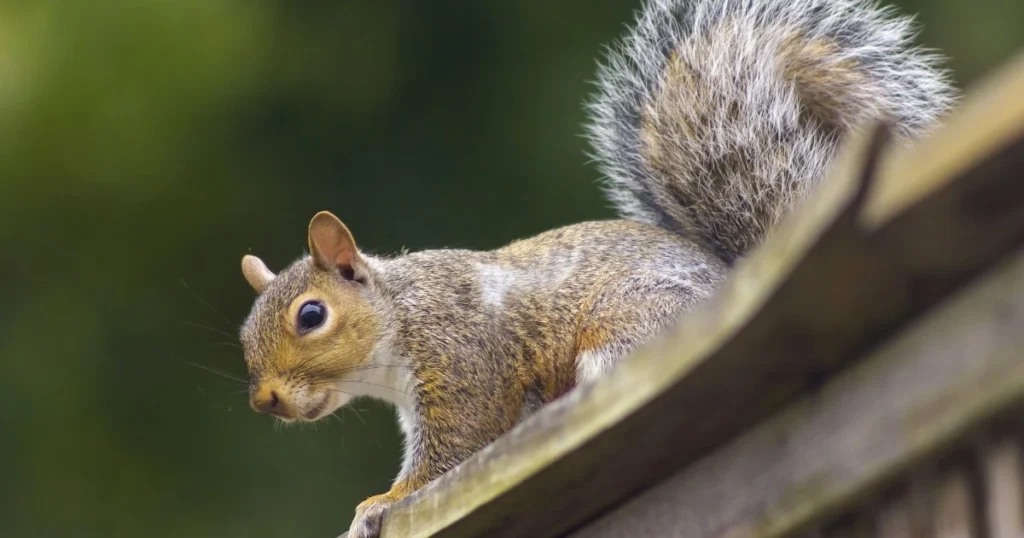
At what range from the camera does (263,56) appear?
3.10 metres

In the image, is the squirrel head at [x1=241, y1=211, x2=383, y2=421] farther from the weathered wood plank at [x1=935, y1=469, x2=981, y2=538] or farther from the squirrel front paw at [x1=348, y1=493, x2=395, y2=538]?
the weathered wood plank at [x1=935, y1=469, x2=981, y2=538]

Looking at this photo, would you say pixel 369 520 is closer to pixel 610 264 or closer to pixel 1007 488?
pixel 610 264

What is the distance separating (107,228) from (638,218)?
1.60m

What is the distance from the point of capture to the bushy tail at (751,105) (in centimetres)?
175

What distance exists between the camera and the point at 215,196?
3.09 metres

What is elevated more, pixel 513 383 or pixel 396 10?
pixel 396 10

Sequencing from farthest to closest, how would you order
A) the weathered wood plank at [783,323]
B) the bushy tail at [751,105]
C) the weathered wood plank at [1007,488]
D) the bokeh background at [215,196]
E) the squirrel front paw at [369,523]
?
the bokeh background at [215,196] → the bushy tail at [751,105] → the squirrel front paw at [369,523] → the weathered wood plank at [1007,488] → the weathered wood plank at [783,323]

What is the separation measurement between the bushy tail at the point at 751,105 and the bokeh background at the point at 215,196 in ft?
3.23

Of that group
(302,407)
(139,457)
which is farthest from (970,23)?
(139,457)

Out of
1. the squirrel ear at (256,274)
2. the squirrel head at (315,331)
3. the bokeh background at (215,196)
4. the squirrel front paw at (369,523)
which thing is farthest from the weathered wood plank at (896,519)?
the bokeh background at (215,196)

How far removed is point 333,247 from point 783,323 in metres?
1.05

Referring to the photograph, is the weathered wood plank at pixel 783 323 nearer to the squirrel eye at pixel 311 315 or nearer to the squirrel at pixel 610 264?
the squirrel at pixel 610 264

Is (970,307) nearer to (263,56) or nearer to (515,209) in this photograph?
(515,209)

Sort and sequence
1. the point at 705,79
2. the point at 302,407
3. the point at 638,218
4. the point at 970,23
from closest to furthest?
the point at 302,407 → the point at 705,79 → the point at 638,218 → the point at 970,23
